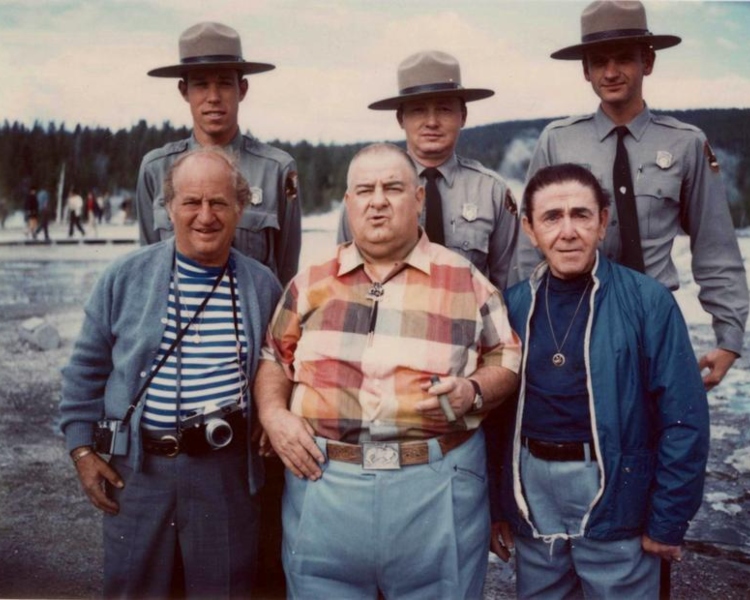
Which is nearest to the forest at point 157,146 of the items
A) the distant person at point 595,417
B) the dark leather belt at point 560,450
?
the distant person at point 595,417

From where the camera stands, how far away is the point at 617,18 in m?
2.51

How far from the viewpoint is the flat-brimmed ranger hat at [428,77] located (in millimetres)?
2613

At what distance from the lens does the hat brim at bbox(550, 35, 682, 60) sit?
244 centimetres

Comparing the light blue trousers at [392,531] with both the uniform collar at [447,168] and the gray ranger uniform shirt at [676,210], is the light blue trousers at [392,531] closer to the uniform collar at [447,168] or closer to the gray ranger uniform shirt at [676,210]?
the gray ranger uniform shirt at [676,210]

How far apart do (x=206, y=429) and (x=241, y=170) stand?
3.29 feet

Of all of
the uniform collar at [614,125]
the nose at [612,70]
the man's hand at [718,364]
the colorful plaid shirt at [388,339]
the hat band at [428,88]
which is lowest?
the man's hand at [718,364]

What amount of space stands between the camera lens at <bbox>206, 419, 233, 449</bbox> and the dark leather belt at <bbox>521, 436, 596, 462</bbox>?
850mm

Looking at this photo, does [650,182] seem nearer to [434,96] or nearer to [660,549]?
[434,96]

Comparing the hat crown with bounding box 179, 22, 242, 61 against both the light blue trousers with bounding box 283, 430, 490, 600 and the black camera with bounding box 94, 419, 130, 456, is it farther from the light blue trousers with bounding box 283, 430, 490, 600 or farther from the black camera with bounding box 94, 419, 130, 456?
the light blue trousers with bounding box 283, 430, 490, 600

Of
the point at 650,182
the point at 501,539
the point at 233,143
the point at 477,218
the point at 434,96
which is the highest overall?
the point at 434,96

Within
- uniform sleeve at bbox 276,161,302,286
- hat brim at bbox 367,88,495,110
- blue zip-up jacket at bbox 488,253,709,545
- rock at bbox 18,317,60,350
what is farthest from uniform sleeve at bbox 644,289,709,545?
rock at bbox 18,317,60,350

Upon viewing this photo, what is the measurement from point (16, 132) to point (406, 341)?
219 cm

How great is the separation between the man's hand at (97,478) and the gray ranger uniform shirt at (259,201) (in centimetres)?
88

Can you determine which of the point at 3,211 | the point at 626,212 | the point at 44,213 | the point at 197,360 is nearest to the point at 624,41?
the point at 626,212
